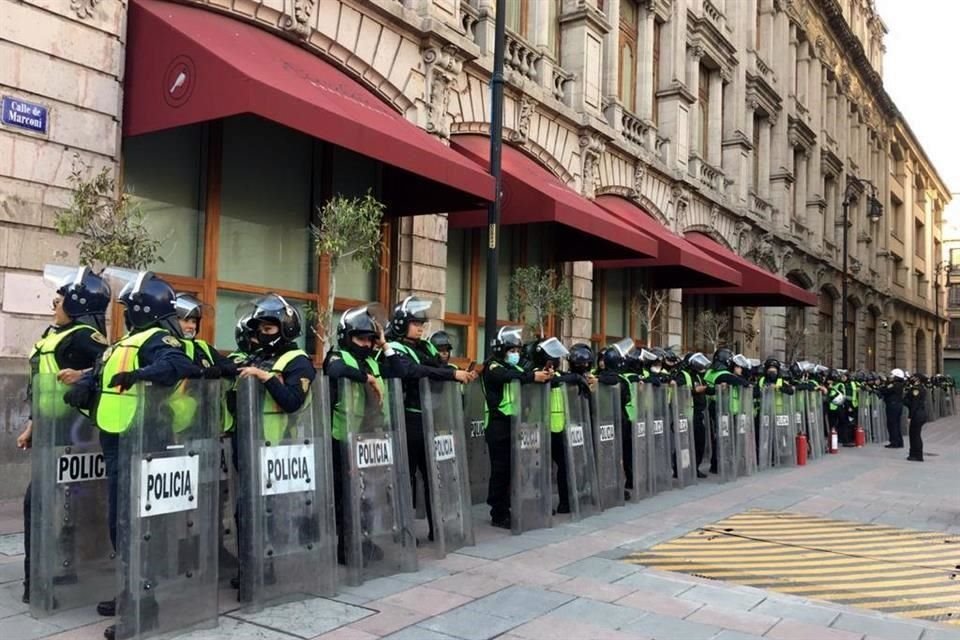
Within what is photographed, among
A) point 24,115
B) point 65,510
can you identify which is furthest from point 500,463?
point 24,115

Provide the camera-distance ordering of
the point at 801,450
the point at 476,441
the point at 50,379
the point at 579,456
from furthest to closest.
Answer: the point at 801,450
the point at 476,441
the point at 579,456
the point at 50,379

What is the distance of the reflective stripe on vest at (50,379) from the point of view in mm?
4992

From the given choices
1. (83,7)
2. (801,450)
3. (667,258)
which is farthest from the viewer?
(667,258)

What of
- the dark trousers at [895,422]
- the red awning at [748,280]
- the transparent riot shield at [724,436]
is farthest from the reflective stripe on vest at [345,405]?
the dark trousers at [895,422]

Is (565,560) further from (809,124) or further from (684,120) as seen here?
(809,124)

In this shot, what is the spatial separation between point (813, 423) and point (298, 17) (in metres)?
12.0

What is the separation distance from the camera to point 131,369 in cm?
465

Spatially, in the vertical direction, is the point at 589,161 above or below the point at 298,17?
below

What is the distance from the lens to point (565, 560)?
6977 millimetres

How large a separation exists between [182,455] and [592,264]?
44.2ft

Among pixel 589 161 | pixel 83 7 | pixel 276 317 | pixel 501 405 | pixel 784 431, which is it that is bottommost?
pixel 784 431

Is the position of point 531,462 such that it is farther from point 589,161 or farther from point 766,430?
point 589,161

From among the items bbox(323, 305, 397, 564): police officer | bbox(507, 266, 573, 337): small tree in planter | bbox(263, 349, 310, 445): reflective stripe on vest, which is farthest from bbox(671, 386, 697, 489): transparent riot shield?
bbox(263, 349, 310, 445): reflective stripe on vest

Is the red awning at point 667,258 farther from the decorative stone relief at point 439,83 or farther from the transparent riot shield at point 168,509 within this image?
the transparent riot shield at point 168,509
